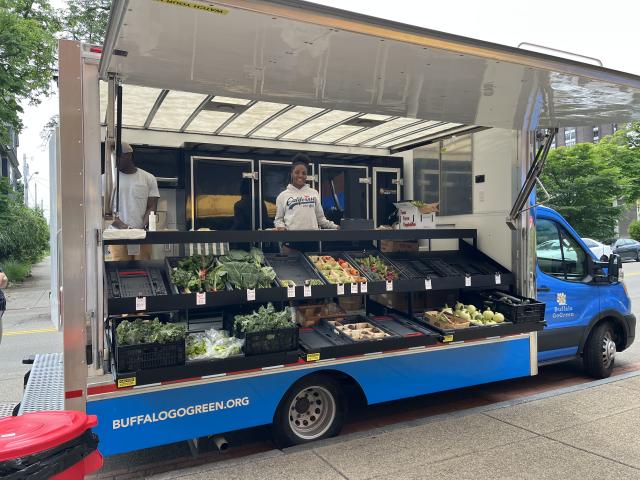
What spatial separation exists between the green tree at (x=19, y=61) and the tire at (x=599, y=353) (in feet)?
51.8

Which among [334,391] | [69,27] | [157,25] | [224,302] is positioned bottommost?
[334,391]

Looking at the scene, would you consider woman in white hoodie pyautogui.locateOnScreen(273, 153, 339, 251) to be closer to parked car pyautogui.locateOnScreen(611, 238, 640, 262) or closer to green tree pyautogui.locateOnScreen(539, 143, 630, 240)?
green tree pyautogui.locateOnScreen(539, 143, 630, 240)

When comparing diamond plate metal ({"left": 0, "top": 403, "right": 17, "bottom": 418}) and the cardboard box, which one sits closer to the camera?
diamond plate metal ({"left": 0, "top": 403, "right": 17, "bottom": 418})

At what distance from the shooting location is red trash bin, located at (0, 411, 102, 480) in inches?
79.1

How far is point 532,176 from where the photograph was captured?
16.4 ft

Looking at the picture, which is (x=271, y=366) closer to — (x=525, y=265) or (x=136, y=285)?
(x=136, y=285)

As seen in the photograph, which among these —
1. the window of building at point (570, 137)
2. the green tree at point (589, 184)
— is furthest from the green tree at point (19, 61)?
the window of building at point (570, 137)

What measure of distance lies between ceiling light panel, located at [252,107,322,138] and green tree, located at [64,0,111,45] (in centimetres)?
1624

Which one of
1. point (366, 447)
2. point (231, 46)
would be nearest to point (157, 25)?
point (231, 46)

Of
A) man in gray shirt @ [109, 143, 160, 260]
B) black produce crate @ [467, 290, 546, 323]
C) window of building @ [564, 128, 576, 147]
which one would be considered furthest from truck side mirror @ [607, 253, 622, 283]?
window of building @ [564, 128, 576, 147]

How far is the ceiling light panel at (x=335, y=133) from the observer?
5.84m

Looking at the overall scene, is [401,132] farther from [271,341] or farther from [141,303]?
[141,303]

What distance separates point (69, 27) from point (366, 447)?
20460mm

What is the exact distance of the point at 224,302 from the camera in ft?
12.7
